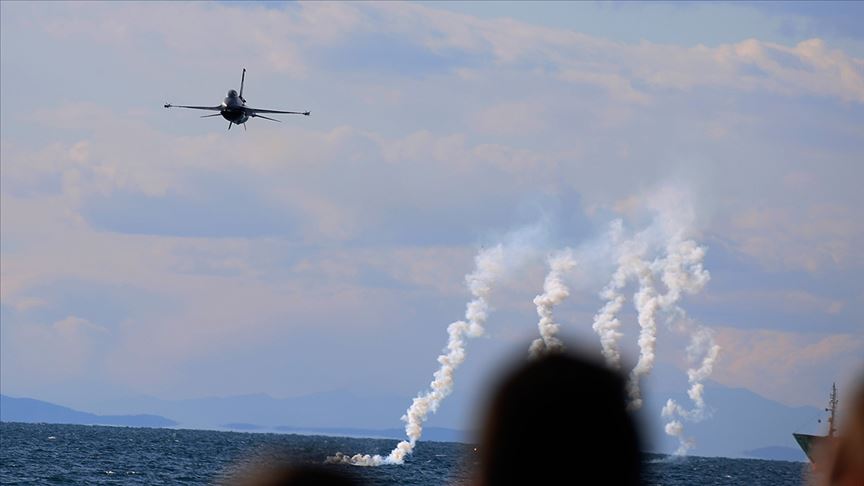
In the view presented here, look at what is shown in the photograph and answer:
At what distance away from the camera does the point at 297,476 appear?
14.4ft

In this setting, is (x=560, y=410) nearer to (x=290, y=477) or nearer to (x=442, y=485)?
(x=290, y=477)

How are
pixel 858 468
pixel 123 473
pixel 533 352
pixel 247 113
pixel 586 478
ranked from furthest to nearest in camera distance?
pixel 123 473, pixel 247 113, pixel 533 352, pixel 586 478, pixel 858 468

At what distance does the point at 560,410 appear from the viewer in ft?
15.9

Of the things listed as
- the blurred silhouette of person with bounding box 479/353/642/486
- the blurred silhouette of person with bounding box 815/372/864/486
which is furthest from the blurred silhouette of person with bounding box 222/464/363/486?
the blurred silhouette of person with bounding box 815/372/864/486

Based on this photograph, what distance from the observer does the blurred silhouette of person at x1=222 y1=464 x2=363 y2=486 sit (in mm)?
4387

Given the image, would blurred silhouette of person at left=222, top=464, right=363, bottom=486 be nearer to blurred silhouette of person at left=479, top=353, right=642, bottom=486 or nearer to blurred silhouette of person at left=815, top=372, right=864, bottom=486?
blurred silhouette of person at left=479, top=353, right=642, bottom=486

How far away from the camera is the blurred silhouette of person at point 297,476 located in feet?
14.4

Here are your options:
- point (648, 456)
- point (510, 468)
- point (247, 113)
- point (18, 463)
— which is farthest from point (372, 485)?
point (18, 463)

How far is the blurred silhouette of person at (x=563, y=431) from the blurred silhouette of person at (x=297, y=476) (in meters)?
0.54

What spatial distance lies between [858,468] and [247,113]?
80.9 meters

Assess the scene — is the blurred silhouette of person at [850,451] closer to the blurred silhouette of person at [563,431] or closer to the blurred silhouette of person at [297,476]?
the blurred silhouette of person at [563,431]

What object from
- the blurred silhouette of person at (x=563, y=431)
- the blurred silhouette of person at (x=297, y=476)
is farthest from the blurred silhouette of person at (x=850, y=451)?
the blurred silhouette of person at (x=297, y=476)

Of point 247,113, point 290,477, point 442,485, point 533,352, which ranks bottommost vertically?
point 290,477

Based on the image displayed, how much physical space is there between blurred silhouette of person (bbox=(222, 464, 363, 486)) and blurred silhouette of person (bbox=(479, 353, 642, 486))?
54cm
